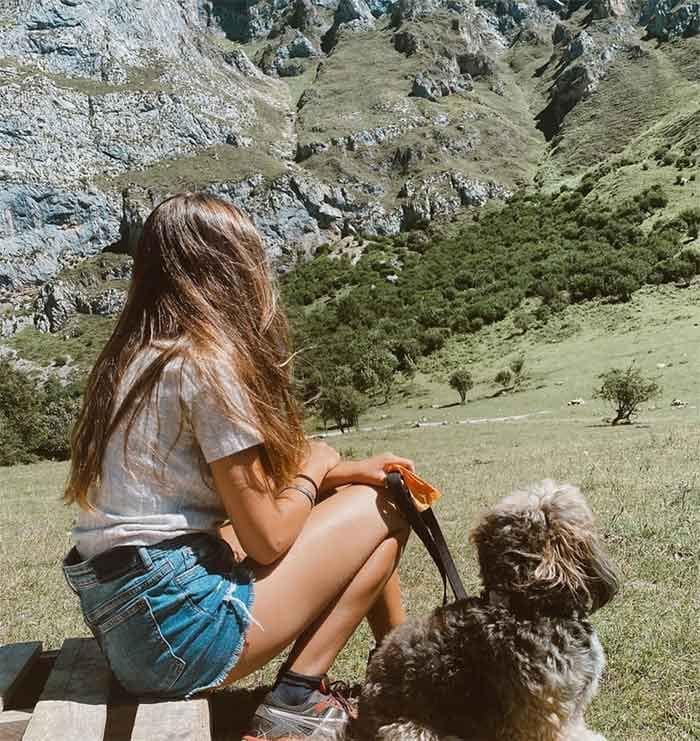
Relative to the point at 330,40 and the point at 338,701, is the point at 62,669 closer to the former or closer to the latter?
the point at 338,701

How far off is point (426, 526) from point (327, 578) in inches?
24.0

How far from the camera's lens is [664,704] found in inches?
144

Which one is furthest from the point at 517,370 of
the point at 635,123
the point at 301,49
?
the point at 301,49

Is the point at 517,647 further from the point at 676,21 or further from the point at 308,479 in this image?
the point at 676,21

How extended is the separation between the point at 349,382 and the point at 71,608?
131 ft

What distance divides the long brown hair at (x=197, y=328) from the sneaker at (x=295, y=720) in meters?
1.10

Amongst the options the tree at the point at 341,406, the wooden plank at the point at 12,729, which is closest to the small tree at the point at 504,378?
the tree at the point at 341,406

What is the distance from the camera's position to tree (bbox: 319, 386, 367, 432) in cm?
3422

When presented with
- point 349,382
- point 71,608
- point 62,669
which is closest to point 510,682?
point 62,669

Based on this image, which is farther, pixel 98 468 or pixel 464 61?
pixel 464 61

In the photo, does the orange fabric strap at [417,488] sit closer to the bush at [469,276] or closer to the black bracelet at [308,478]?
the black bracelet at [308,478]

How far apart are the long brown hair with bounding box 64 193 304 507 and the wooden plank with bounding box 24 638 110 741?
802 mm

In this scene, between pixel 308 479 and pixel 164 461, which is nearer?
pixel 164 461

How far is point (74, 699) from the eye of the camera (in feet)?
9.48
